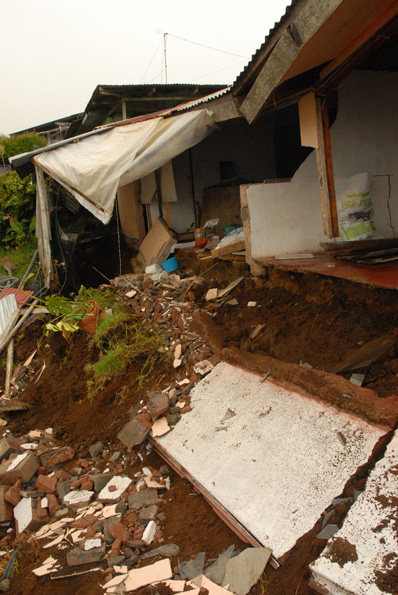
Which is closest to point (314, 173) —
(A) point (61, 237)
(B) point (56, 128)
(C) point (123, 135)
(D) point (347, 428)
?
(C) point (123, 135)

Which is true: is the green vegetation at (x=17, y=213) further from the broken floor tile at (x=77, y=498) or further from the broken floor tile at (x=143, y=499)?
the broken floor tile at (x=143, y=499)

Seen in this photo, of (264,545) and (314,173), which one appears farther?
(314,173)

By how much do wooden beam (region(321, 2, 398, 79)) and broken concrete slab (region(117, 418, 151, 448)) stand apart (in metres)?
4.33

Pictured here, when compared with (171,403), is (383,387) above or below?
above

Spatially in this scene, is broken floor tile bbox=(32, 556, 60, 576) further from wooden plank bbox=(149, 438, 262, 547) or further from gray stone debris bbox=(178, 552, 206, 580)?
wooden plank bbox=(149, 438, 262, 547)

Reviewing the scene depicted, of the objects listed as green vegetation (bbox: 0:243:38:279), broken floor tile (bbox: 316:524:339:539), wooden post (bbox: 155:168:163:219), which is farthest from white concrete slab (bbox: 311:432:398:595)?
green vegetation (bbox: 0:243:38:279)

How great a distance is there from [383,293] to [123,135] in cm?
539

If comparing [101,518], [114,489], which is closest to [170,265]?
[114,489]

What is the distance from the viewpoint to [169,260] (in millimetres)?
7570

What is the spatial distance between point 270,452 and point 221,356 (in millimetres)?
1552

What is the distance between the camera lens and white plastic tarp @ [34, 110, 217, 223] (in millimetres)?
6695

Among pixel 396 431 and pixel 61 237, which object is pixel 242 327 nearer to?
pixel 396 431

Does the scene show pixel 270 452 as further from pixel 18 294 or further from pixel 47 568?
pixel 18 294

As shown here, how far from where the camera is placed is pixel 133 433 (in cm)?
426
